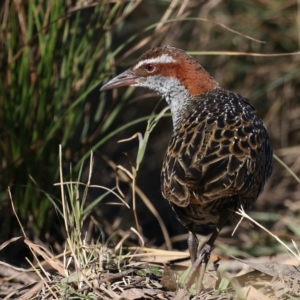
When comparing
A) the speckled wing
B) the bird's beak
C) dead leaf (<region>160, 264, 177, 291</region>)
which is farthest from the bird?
the bird's beak

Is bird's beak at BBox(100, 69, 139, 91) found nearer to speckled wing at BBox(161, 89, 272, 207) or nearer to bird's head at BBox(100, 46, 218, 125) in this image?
bird's head at BBox(100, 46, 218, 125)

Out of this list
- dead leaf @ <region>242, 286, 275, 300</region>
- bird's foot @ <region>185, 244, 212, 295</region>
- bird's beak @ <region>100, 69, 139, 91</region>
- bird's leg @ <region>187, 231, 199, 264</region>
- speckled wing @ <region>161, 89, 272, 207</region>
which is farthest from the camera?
bird's beak @ <region>100, 69, 139, 91</region>

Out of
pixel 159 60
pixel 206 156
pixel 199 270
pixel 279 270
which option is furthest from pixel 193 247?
pixel 159 60

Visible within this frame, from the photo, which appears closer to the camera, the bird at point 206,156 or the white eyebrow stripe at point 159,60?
the bird at point 206,156

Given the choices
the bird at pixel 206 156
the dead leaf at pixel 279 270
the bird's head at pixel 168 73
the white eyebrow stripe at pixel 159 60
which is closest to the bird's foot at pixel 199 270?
the bird at pixel 206 156

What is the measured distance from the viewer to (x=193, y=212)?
174 inches

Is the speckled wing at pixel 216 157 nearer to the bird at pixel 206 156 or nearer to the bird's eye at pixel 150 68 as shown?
the bird at pixel 206 156

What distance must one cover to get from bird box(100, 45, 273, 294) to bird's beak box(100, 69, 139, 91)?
267 millimetres

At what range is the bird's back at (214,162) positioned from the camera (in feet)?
13.5

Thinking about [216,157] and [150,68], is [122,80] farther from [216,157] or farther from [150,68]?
[216,157]

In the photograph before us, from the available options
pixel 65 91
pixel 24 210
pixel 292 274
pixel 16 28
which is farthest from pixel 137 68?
pixel 292 274

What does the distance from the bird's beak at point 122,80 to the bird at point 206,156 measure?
0.27 m

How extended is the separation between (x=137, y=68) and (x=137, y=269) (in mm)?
1634

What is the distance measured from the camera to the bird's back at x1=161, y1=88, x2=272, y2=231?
13.5 feet
